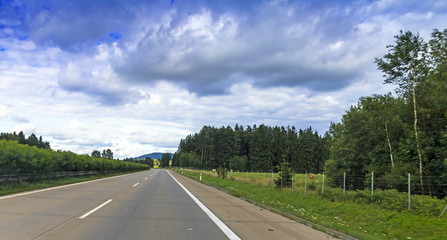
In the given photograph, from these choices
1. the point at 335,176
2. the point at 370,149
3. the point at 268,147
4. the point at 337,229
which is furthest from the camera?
the point at 268,147

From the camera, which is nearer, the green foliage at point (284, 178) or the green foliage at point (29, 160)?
the green foliage at point (29, 160)

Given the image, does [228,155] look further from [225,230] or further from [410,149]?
[225,230]

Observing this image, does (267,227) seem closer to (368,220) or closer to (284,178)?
(368,220)

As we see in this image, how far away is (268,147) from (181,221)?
11700 cm

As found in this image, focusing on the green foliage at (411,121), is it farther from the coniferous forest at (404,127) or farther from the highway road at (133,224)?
the highway road at (133,224)

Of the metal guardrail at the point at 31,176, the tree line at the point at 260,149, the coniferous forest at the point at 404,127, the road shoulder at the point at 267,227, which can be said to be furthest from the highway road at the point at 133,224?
the tree line at the point at 260,149

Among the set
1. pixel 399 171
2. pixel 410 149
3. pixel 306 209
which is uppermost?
pixel 410 149

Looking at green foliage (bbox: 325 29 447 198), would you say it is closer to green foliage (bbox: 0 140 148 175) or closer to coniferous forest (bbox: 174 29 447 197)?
coniferous forest (bbox: 174 29 447 197)

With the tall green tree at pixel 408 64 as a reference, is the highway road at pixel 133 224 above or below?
below

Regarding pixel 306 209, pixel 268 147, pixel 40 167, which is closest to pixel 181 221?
pixel 306 209

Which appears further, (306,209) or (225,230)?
(306,209)

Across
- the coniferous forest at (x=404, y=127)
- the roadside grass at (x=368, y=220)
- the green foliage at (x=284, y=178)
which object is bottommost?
the roadside grass at (x=368, y=220)

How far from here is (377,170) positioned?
2792cm

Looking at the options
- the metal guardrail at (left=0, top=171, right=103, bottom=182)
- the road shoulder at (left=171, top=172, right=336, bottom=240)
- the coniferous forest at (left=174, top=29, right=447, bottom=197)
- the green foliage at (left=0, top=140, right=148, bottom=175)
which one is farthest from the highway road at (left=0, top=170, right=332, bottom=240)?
the coniferous forest at (left=174, top=29, right=447, bottom=197)
